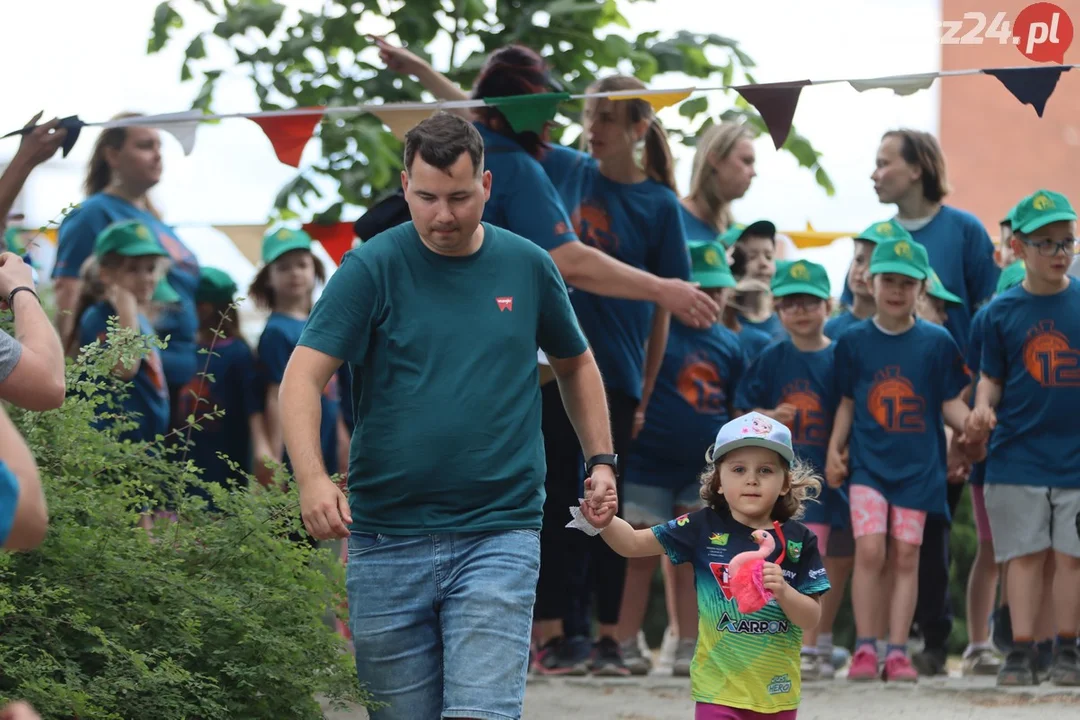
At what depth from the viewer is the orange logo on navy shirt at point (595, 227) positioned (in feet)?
22.8

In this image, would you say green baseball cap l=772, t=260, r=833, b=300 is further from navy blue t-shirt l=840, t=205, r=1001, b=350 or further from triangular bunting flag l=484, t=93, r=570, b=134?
triangular bunting flag l=484, t=93, r=570, b=134

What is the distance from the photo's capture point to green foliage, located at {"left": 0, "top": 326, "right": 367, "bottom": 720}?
433 centimetres

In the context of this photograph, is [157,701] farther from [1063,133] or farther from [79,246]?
[1063,133]

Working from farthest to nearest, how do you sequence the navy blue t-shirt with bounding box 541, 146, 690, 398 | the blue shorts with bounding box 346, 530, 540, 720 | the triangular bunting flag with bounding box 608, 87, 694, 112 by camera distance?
the navy blue t-shirt with bounding box 541, 146, 690, 398 → the triangular bunting flag with bounding box 608, 87, 694, 112 → the blue shorts with bounding box 346, 530, 540, 720

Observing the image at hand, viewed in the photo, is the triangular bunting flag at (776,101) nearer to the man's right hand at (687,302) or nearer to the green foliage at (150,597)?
the man's right hand at (687,302)

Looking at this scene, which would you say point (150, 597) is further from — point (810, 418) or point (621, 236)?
point (810, 418)

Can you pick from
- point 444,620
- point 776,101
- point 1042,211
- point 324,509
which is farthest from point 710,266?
point 324,509

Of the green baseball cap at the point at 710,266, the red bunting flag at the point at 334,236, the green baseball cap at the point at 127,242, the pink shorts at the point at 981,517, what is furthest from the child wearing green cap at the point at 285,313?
the pink shorts at the point at 981,517

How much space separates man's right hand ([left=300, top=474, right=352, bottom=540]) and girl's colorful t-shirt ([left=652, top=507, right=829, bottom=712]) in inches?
47.9

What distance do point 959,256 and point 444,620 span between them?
4635 mm

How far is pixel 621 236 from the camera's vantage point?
696 cm

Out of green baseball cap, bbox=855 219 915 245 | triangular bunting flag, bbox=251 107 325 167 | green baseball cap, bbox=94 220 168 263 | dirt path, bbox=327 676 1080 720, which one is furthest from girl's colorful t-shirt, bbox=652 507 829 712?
green baseball cap, bbox=94 220 168 263

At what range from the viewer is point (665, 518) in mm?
7516

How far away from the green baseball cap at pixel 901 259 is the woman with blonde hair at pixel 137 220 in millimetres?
3385
